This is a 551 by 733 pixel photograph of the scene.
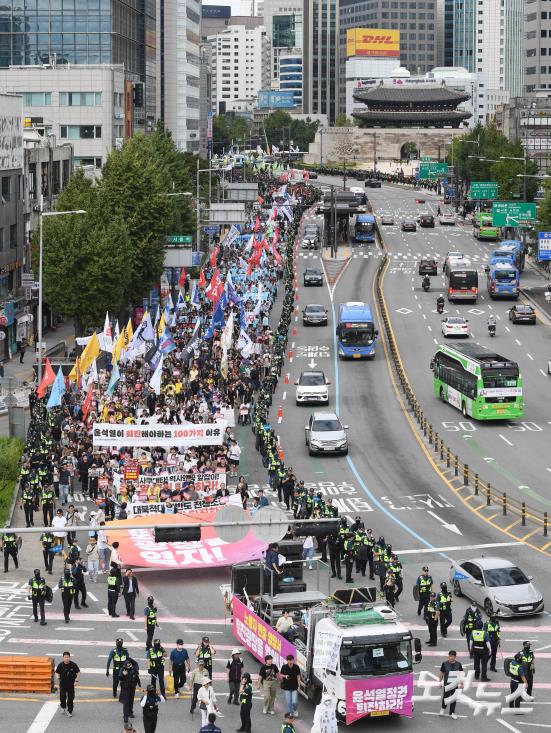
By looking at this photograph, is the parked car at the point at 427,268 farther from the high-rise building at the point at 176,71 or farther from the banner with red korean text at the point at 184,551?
the banner with red korean text at the point at 184,551

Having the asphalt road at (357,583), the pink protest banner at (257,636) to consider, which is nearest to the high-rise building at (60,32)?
the asphalt road at (357,583)

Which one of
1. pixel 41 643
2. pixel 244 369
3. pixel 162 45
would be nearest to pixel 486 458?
pixel 244 369

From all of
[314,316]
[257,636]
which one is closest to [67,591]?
[257,636]

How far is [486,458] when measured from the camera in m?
61.1

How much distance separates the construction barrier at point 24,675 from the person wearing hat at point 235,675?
4.27 meters

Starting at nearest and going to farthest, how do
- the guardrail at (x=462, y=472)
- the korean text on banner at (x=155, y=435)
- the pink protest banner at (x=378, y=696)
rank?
1. the pink protest banner at (x=378, y=696)
2. the guardrail at (x=462, y=472)
3. the korean text on banner at (x=155, y=435)

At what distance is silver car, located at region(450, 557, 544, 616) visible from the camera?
39156mm

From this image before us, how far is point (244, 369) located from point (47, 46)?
67.4 m

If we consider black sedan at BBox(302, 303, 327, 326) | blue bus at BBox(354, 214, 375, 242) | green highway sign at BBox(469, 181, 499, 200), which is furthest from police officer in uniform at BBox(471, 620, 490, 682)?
green highway sign at BBox(469, 181, 499, 200)

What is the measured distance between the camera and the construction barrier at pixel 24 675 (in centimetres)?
3362

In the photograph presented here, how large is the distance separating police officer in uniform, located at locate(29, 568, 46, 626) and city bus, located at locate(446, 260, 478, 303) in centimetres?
6570

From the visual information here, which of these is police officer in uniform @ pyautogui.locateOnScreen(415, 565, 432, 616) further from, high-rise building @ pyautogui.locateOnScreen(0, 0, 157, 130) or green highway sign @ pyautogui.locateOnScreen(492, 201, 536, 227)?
high-rise building @ pyautogui.locateOnScreen(0, 0, 157, 130)

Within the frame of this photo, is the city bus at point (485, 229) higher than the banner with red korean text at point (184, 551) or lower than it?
higher

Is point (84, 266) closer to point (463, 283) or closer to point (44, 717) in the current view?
point (463, 283)
